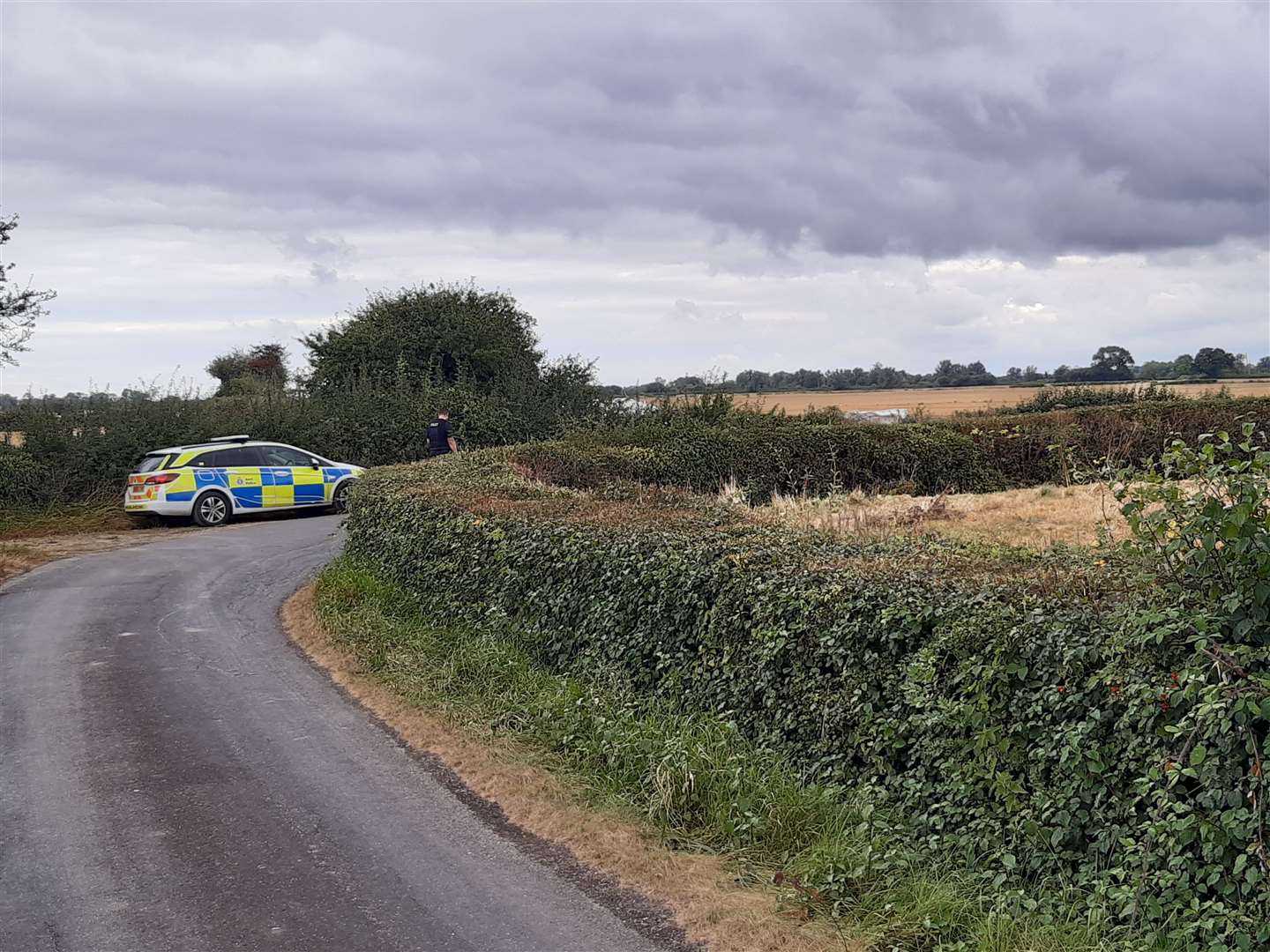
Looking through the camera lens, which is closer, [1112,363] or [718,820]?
[718,820]

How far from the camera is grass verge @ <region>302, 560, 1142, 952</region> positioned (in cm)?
463

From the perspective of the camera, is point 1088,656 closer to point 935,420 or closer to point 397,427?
point 935,420

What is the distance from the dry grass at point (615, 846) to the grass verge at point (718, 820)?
0.01m

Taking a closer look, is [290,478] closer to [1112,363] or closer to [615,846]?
[615,846]

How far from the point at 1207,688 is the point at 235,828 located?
4949 millimetres

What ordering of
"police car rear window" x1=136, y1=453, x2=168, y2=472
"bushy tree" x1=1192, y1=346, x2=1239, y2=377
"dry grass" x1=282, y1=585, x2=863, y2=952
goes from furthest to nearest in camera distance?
"bushy tree" x1=1192, y1=346, x2=1239, y2=377 < "police car rear window" x1=136, y1=453, x2=168, y2=472 < "dry grass" x1=282, y1=585, x2=863, y2=952

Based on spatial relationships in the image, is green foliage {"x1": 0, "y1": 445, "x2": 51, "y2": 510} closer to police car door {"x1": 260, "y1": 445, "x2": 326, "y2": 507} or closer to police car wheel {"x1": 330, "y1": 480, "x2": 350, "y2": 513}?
police car door {"x1": 260, "y1": 445, "x2": 326, "y2": 507}

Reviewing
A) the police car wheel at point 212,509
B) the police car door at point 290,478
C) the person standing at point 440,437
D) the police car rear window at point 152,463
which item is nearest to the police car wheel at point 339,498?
the police car door at point 290,478

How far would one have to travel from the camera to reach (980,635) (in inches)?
201

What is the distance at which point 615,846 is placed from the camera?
5.71 m

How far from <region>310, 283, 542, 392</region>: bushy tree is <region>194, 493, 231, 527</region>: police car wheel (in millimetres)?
8479

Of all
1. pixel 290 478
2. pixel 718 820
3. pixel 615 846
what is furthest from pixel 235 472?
pixel 718 820

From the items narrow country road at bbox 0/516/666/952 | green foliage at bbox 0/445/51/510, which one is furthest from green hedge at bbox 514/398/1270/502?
green foliage at bbox 0/445/51/510

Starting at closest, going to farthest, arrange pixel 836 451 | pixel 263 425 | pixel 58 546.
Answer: pixel 58 546, pixel 836 451, pixel 263 425
